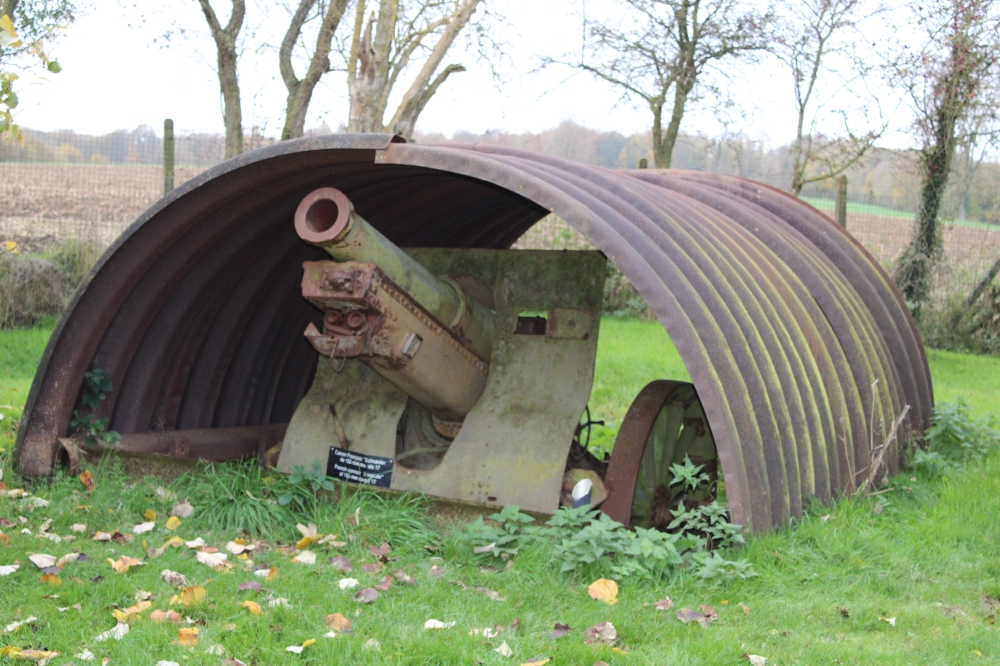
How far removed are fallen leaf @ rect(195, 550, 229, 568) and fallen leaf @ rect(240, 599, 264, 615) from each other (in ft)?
2.09

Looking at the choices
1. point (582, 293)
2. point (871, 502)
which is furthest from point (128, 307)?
point (871, 502)

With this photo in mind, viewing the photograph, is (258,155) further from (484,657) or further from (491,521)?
(484,657)

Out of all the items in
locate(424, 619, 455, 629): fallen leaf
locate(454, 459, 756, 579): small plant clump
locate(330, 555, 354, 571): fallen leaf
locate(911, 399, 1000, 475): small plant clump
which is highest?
locate(911, 399, 1000, 475): small plant clump

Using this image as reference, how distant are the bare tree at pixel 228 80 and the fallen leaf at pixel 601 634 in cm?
1127

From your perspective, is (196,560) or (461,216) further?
(461,216)

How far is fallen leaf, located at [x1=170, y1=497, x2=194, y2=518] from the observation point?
5.47m

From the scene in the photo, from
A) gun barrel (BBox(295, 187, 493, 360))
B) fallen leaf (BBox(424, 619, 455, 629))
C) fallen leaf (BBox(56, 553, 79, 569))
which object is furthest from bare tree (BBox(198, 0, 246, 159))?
fallen leaf (BBox(424, 619, 455, 629))

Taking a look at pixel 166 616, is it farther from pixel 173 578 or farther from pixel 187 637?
pixel 173 578

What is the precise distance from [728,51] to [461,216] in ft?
33.9

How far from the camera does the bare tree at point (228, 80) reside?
45.3 feet

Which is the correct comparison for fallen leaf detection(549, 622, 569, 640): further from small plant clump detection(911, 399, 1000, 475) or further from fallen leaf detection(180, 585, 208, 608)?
small plant clump detection(911, 399, 1000, 475)

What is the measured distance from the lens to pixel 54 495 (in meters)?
5.64

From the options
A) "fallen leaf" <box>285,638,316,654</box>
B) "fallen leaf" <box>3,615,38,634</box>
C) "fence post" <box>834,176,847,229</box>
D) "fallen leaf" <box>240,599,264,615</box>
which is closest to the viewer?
"fallen leaf" <box>285,638,316,654</box>

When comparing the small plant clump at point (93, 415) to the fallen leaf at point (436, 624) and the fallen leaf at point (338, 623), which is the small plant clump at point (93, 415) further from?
the fallen leaf at point (436, 624)
